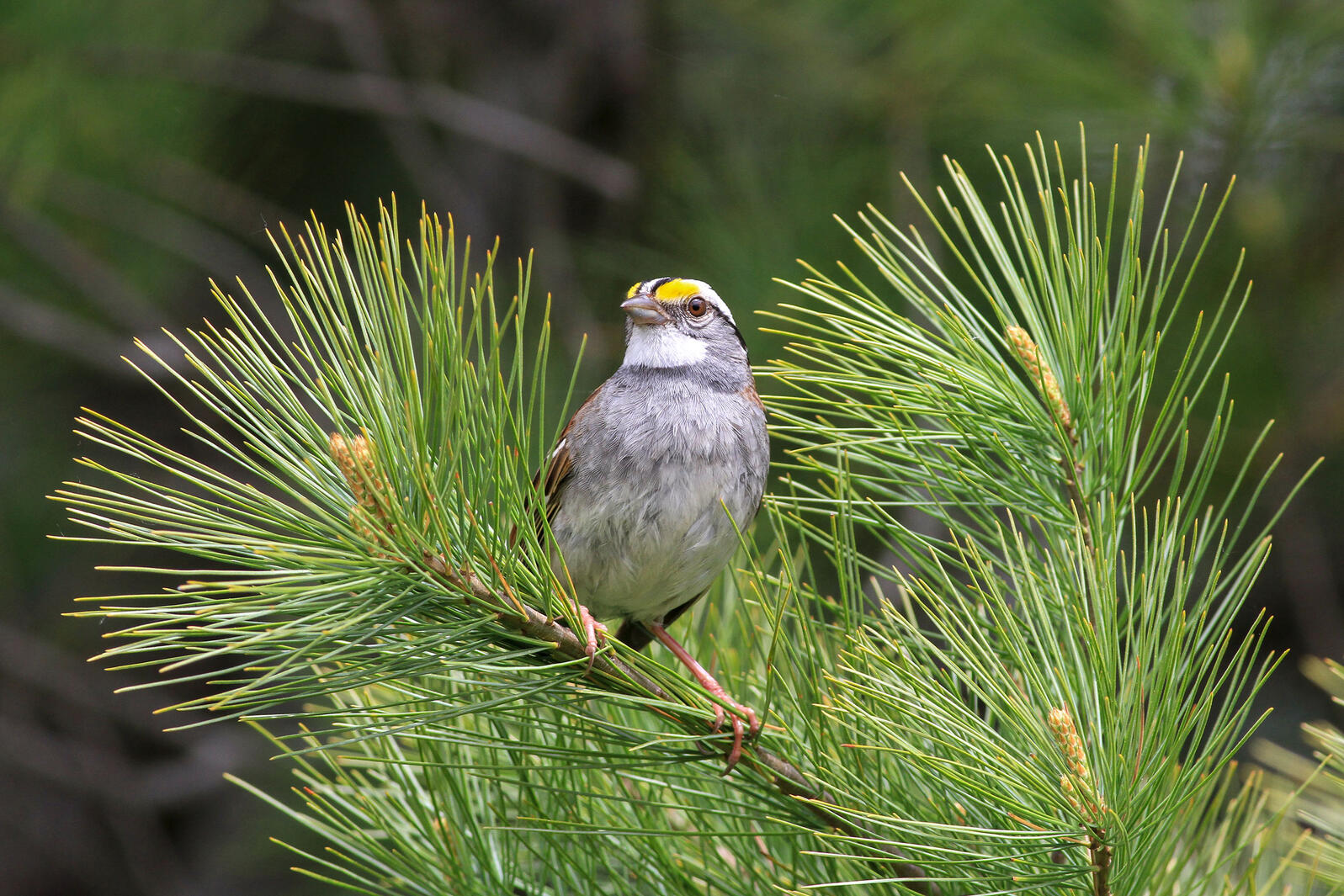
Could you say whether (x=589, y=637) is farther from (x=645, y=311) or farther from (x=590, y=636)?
(x=645, y=311)

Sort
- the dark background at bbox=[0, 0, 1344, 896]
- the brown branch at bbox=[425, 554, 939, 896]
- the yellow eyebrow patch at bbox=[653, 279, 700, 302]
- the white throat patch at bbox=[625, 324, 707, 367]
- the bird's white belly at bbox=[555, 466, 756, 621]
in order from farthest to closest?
the dark background at bbox=[0, 0, 1344, 896] → the yellow eyebrow patch at bbox=[653, 279, 700, 302] → the white throat patch at bbox=[625, 324, 707, 367] → the bird's white belly at bbox=[555, 466, 756, 621] → the brown branch at bbox=[425, 554, 939, 896]

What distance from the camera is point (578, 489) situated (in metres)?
2.46

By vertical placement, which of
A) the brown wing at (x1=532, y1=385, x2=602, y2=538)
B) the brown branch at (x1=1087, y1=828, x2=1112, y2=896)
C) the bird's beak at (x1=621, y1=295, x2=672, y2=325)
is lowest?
the brown branch at (x1=1087, y1=828, x2=1112, y2=896)

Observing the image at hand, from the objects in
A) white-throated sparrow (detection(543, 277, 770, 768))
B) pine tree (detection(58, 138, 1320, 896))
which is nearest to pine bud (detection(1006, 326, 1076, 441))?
pine tree (detection(58, 138, 1320, 896))

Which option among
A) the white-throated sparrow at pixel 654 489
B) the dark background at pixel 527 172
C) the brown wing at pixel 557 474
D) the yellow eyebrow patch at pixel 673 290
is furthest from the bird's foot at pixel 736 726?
the dark background at pixel 527 172

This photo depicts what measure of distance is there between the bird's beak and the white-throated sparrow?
0.20 metres

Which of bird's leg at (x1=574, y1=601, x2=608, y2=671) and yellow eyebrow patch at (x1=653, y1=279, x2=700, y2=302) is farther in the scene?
yellow eyebrow patch at (x1=653, y1=279, x2=700, y2=302)

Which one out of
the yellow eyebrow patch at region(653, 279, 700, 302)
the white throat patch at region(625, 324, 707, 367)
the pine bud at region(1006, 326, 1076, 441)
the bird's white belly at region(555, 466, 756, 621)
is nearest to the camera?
the pine bud at region(1006, 326, 1076, 441)

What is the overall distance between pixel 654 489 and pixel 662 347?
57 centimetres

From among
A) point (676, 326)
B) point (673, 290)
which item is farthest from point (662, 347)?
point (673, 290)

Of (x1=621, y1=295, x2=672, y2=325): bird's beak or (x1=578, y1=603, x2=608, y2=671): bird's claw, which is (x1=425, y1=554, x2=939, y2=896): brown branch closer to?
(x1=578, y1=603, x2=608, y2=671): bird's claw

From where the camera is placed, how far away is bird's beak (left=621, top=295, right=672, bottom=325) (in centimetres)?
290

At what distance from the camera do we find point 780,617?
5.12ft

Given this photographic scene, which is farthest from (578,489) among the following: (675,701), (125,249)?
(125,249)
